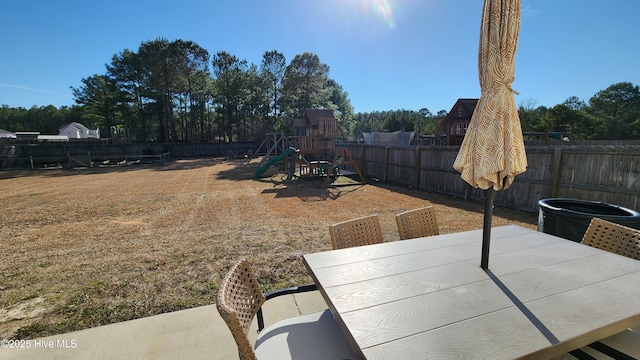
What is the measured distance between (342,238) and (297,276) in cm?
136

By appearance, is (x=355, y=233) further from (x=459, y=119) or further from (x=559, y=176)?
(x=459, y=119)

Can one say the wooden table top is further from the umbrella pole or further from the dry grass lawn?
the dry grass lawn

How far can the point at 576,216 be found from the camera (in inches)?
123

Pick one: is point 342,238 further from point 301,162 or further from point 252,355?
point 301,162

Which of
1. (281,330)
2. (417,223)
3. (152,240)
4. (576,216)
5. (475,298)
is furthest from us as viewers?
(152,240)

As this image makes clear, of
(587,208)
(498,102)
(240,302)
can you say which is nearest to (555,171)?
(587,208)

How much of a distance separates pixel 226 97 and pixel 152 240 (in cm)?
2857

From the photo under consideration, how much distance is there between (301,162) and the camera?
43.5ft

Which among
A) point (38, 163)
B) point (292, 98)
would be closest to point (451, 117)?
point (292, 98)

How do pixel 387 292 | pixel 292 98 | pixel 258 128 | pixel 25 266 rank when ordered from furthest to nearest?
pixel 258 128, pixel 292 98, pixel 25 266, pixel 387 292

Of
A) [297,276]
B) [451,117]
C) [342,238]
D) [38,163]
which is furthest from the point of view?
[451,117]

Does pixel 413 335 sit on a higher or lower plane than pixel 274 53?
lower

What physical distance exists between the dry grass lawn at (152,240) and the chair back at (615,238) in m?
2.78

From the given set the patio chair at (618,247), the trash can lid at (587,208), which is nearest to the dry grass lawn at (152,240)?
the trash can lid at (587,208)
